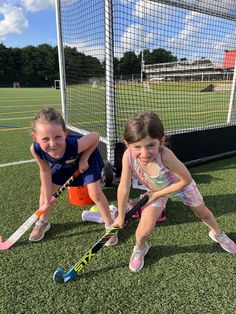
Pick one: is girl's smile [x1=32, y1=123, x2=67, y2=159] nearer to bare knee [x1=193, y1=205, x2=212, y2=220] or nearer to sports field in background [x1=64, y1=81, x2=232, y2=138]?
bare knee [x1=193, y1=205, x2=212, y2=220]

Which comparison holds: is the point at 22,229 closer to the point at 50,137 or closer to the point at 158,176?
the point at 50,137

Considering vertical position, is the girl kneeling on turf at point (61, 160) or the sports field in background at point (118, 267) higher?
the girl kneeling on turf at point (61, 160)

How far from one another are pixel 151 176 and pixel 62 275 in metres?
0.82

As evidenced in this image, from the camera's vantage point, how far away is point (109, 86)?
10.8 ft

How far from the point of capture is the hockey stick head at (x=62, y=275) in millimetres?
1893

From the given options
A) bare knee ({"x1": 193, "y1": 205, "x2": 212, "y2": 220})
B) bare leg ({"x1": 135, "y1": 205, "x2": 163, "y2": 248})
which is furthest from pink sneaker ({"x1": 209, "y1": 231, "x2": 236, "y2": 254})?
bare leg ({"x1": 135, "y1": 205, "x2": 163, "y2": 248})

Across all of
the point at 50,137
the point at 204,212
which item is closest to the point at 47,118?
the point at 50,137

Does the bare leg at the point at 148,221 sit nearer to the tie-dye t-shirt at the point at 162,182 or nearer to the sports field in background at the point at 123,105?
the tie-dye t-shirt at the point at 162,182

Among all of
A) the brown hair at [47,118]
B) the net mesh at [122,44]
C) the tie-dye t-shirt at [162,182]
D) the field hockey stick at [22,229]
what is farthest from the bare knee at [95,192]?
the net mesh at [122,44]

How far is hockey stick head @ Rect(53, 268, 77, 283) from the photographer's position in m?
1.89

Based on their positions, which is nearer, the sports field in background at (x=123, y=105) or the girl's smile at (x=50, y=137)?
the girl's smile at (x=50, y=137)

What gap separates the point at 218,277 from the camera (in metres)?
1.95

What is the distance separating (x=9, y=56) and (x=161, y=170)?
49025mm

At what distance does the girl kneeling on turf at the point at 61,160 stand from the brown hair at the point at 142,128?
1.74ft
